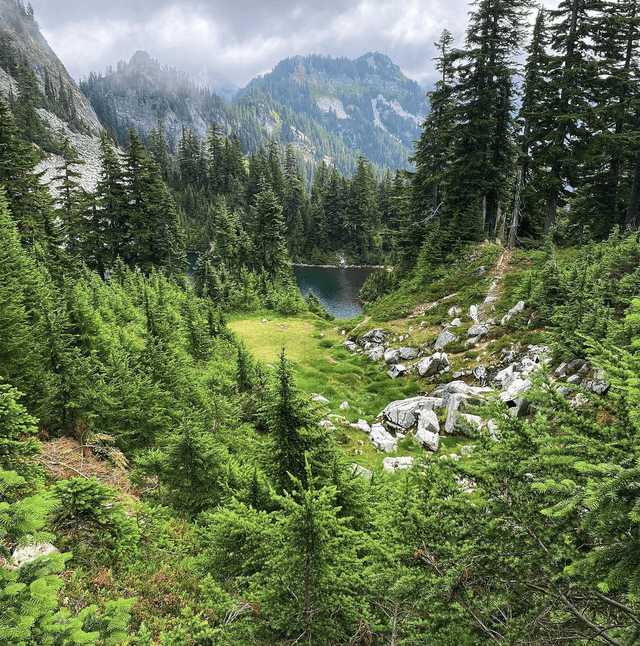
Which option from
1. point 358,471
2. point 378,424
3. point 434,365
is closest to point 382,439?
point 378,424

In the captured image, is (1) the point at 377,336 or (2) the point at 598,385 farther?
(1) the point at 377,336

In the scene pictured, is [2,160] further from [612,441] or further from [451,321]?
[612,441]

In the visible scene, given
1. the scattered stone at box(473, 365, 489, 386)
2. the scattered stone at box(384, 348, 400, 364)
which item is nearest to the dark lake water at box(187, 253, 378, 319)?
the scattered stone at box(384, 348, 400, 364)

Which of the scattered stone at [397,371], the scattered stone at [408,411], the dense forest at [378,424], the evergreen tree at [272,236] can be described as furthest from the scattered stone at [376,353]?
the evergreen tree at [272,236]

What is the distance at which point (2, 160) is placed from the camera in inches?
926

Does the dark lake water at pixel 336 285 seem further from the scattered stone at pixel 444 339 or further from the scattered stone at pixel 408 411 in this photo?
the scattered stone at pixel 408 411

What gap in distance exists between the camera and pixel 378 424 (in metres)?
13.6

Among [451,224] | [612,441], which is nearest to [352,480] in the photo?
[612,441]

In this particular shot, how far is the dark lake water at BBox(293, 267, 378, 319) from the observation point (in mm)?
51159

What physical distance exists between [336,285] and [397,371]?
160 ft

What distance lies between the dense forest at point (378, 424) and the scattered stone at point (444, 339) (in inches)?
14.6

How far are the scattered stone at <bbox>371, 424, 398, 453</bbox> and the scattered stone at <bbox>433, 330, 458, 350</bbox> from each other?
6.09 metres

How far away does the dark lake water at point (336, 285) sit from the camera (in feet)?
168

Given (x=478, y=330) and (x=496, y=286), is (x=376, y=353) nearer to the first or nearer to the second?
(x=478, y=330)
